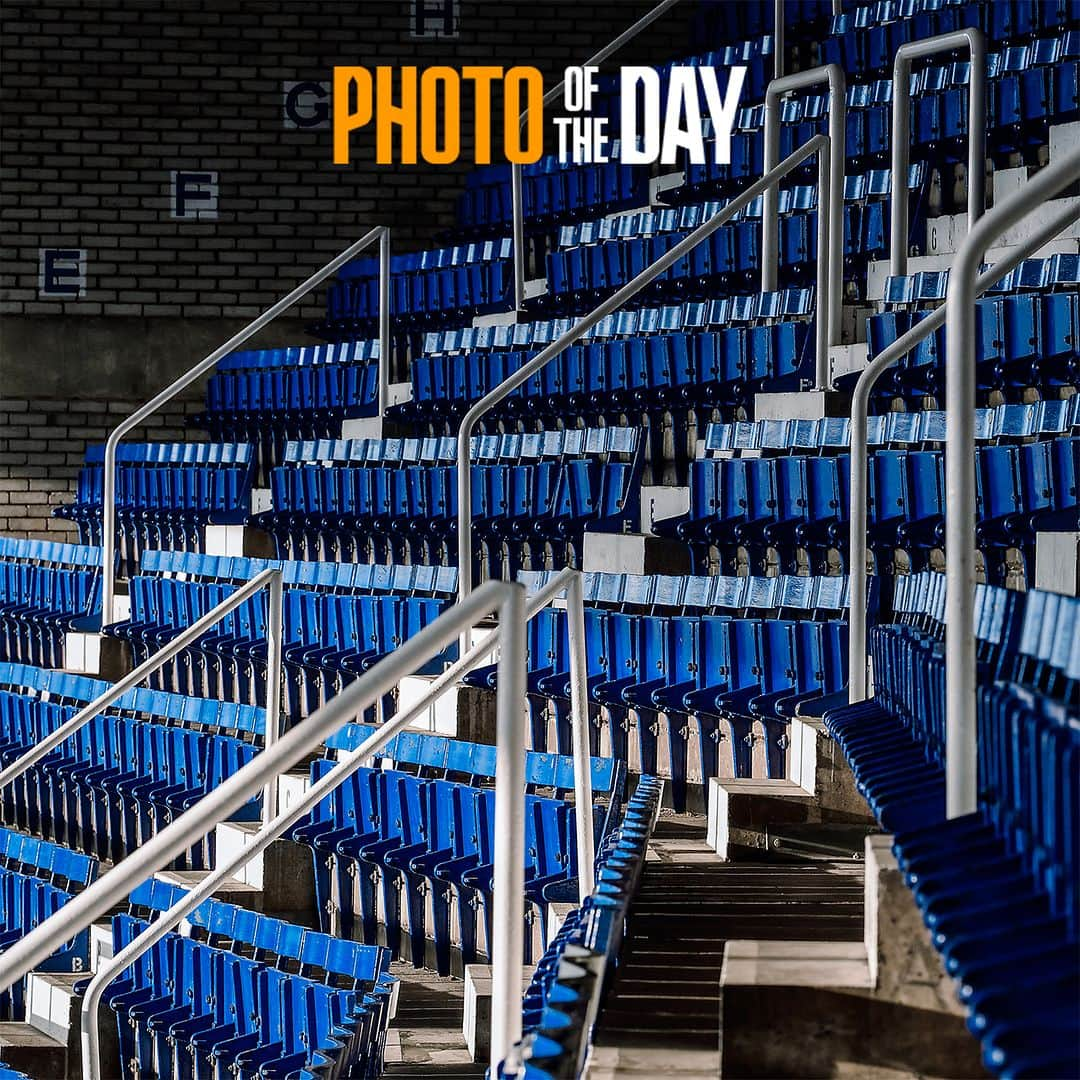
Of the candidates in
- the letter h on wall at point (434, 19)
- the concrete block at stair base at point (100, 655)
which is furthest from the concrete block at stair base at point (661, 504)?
the letter h on wall at point (434, 19)

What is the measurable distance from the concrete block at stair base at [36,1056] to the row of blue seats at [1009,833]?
225 centimetres

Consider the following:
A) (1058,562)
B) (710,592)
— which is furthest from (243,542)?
(1058,562)

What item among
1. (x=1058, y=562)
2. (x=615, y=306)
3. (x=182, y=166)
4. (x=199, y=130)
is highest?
(x=199, y=130)

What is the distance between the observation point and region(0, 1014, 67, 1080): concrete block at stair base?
3477mm

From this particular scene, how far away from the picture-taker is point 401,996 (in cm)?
315

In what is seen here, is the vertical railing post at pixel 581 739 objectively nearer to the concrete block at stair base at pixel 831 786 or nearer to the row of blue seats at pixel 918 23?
the concrete block at stair base at pixel 831 786

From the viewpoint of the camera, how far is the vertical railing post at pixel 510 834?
1307mm

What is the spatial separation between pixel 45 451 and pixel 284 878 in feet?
12.4

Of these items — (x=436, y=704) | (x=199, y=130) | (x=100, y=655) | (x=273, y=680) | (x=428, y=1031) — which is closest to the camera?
(x=428, y=1031)

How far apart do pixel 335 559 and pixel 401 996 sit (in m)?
2.07

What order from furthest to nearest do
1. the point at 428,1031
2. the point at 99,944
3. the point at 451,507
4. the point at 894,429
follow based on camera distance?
the point at 451,507 → the point at 99,944 → the point at 894,429 → the point at 428,1031

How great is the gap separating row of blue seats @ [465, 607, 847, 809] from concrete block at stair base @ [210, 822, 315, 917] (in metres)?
0.52

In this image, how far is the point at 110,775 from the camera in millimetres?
4535

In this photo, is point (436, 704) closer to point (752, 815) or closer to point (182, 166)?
point (752, 815)
